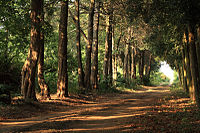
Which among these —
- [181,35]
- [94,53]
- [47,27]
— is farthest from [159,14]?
[94,53]

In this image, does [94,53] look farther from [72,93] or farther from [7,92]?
[7,92]

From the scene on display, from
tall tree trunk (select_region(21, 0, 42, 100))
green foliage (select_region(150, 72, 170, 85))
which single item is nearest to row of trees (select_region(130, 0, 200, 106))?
tall tree trunk (select_region(21, 0, 42, 100))

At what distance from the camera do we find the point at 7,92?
12.3 m

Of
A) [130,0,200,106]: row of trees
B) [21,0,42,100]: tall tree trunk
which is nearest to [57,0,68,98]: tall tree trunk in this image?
[21,0,42,100]: tall tree trunk

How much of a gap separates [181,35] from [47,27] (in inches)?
362

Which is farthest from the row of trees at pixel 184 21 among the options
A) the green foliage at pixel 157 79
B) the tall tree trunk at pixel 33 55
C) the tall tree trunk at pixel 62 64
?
the green foliage at pixel 157 79

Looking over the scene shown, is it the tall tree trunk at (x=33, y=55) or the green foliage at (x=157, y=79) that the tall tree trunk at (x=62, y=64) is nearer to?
the tall tree trunk at (x=33, y=55)

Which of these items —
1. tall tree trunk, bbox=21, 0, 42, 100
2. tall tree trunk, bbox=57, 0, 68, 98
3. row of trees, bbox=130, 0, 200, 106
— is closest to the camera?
row of trees, bbox=130, 0, 200, 106

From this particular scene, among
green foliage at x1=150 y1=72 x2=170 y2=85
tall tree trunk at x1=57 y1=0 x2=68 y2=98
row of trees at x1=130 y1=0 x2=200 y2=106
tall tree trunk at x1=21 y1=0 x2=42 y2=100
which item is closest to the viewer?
row of trees at x1=130 y1=0 x2=200 y2=106

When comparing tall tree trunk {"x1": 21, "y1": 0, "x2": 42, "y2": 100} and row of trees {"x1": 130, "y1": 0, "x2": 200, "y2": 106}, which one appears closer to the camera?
row of trees {"x1": 130, "y1": 0, "x2": 200, "y2": 106}

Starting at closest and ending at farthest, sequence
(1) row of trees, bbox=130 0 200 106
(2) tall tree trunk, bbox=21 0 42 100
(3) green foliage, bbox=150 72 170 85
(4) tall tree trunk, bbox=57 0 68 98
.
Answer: (1) row of trees, bbox=130 0 200 106 → (2) tall tree trunk, bbox=21 0 42 100 → (4) tall tree trunk, bbox=57 0 68 98 → (3) green foliage, bbox=150 72 170 85

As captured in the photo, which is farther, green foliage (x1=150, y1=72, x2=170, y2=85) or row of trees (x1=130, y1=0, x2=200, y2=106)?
green foliage (x1=150, y1=72, x2=170, y2=85)

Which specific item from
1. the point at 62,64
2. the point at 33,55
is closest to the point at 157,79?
the point at 62,64

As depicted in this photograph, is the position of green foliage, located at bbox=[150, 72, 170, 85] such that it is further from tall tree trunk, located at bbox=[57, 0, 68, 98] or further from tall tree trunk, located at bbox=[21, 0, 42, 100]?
tall tree trunk, located at bbox=[21, 0, 42, 100]
